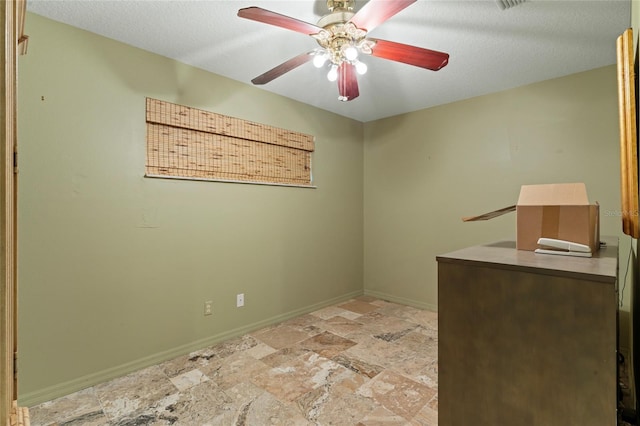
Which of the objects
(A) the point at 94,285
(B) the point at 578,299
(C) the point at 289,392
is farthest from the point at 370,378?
(A) the point at 94,285

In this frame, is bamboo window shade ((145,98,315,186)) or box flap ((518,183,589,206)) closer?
box flap ((518,183,589,206))

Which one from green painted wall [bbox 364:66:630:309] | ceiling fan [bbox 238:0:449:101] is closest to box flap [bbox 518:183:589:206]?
ceiling fan [bbox 238:0:449:101]

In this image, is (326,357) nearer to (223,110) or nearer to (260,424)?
(260,424)

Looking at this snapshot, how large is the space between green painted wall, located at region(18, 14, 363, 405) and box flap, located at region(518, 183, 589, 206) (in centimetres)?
229

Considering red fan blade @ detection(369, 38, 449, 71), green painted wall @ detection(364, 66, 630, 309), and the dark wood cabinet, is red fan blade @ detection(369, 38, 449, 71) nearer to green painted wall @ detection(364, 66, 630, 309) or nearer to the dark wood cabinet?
the dark wood cabinet

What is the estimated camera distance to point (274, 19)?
1493 millimetres

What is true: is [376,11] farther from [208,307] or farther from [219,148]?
[208,307]

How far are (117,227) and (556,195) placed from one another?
8.49 feet

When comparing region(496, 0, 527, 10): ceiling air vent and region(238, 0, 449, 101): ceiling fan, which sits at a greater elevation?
region(496, 0, 527, 10): ceiling air vent

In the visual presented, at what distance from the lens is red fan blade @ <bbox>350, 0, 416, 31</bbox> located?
134 cm

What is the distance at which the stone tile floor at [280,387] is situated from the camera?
5.84ft

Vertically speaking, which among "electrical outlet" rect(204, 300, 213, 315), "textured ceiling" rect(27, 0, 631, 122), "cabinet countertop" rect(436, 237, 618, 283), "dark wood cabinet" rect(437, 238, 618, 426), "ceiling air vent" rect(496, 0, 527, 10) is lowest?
"electrical outlet" rect(204, 300, 213, 315)

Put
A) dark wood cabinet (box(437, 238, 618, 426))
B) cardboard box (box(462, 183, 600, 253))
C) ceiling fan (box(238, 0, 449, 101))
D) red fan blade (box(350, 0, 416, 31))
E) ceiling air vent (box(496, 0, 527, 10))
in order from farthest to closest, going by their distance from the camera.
Answer: ceiling air vent (box(496, 0, 527, 10))
ceiling fan (box(238, 0, 449, 101))
red fan blade (box(350, 0, 416, 31))
cardboard box (box(462, 183, 600, 253))
dark wood cabinet (box(437, 238, 618, 426))

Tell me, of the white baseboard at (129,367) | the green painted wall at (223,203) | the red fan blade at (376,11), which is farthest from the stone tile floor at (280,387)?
the red fan blade at (376,11)
